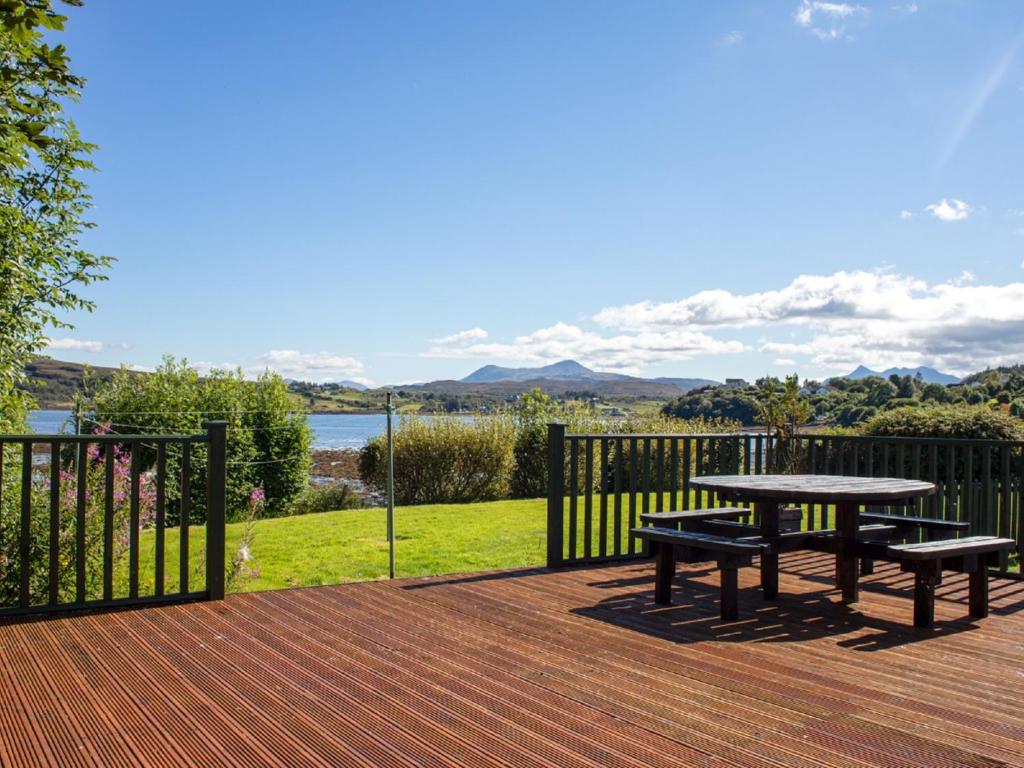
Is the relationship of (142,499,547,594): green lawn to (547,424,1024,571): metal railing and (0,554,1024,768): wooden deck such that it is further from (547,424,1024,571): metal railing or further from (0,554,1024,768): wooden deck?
(0,554,1024,768): wooden deck

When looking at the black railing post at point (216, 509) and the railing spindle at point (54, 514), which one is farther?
the black railing post at point (216, 509)

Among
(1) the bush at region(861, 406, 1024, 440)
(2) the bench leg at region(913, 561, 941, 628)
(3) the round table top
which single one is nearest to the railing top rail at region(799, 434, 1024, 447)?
(3) the round table top

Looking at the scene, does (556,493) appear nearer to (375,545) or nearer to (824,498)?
→ (824,498)

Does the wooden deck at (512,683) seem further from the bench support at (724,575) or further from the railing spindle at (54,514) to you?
the railing spindle at (54,514)

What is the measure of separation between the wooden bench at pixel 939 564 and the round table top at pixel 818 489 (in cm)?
27

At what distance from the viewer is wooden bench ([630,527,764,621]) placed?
358 cm

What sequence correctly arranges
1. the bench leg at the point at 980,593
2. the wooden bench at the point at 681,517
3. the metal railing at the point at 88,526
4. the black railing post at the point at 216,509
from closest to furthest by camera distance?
the metal railing at the point at 88,526 → the bench leg at the point at 980,593 → the black railing post at the point at 216,509 → the wooden bench at the point at 681,517

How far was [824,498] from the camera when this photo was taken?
362 centimetres

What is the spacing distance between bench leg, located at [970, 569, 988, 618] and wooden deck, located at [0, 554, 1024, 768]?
0.43ft

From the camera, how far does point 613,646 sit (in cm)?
325

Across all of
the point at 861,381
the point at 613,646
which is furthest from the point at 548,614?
the point at 861,381

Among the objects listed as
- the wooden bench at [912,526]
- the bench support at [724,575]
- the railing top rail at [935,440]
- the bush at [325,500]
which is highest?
the railing top rail at [935,440]

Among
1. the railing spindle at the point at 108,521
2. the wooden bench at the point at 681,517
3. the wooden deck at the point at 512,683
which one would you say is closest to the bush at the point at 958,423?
the wooden deck at the point at 512,683

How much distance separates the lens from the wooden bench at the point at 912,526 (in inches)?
171
